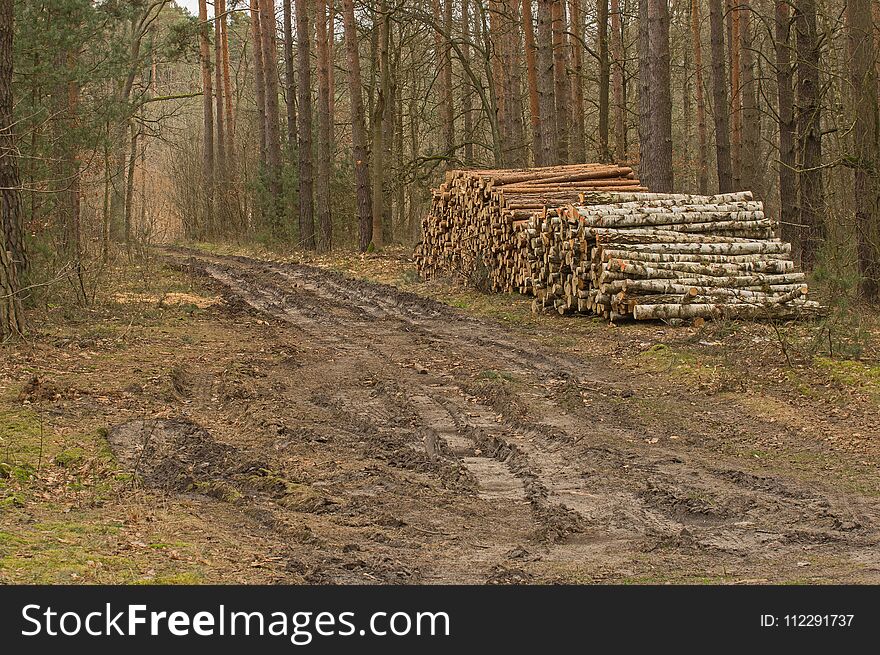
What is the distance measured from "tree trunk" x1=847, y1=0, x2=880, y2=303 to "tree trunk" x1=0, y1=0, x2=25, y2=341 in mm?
10513

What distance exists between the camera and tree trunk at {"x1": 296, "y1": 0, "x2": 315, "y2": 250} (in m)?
28.0

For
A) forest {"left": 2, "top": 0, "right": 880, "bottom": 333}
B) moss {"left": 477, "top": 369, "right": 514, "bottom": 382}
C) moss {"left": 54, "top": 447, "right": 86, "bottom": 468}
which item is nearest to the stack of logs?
forest {"left": 2, "top": 0, "right": 880, "bottom": 333}

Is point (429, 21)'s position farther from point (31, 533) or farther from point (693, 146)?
point (693, 146)

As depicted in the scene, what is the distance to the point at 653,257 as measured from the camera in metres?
14.0

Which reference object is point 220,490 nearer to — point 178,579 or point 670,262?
point 178,579

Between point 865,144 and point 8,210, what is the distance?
10.9 meters

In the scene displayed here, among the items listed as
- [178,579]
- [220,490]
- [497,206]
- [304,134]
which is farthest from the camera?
[304,134]

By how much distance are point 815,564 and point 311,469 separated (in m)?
3.65

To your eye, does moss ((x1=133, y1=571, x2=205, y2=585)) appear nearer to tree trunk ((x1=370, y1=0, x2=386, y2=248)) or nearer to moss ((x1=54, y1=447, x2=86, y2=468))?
moss ((x1=54, y1=447, x2=86, y2=468))

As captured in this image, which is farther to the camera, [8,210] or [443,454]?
[8,210]

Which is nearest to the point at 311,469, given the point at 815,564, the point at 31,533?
the point at 31,533

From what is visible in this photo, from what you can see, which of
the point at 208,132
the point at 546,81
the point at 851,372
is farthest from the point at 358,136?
the point at 851,372

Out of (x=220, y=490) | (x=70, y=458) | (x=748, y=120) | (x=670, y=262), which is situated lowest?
(x=220, y=490)

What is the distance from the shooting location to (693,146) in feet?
151
